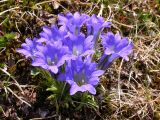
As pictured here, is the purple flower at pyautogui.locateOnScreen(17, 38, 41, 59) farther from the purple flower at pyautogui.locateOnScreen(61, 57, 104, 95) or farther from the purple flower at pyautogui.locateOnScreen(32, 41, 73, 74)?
the purple flower at pyautogui.locateOnScreen(61, 57, 104, 95)

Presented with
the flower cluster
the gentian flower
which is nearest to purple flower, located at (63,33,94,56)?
the flower cluster

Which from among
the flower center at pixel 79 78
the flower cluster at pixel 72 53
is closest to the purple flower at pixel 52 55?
the flower cluster at pixel 72 53

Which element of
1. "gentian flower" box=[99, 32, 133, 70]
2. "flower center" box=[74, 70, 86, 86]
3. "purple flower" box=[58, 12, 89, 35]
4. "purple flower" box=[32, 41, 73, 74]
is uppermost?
"purple flower" box=[58, 12, 89, 35]

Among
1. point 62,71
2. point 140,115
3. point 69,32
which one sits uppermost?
point 69,32

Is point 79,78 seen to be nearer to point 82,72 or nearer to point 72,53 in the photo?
point 82,72

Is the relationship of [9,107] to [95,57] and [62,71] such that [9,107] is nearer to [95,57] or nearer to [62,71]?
[62,71]

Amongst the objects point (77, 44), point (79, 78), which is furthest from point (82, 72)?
point (77, 44)

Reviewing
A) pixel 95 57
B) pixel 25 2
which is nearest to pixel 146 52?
pixel 95 57

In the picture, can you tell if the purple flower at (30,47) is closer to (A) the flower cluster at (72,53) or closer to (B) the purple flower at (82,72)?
(A) the flower cluster at (72,53)
